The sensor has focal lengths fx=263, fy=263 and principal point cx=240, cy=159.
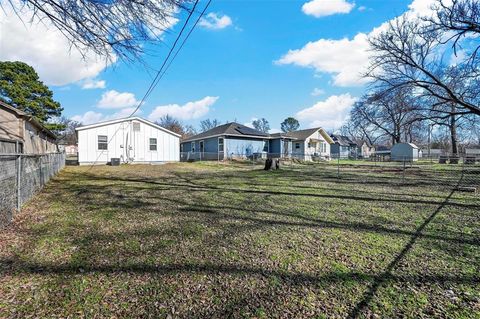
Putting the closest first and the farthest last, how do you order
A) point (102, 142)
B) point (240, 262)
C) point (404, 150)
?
point (240, 262) < point (102, 142) < point (404, 150)

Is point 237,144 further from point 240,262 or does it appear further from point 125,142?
point 240,262

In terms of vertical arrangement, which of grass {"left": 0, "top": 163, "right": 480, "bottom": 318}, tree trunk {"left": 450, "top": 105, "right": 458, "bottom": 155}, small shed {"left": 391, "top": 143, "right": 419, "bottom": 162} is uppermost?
tree trunk {"left": 450, "top": 105, "right": 458, "bottom": 155}

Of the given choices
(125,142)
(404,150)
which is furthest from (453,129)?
(125,142)

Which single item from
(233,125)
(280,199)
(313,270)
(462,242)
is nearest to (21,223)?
(313,270)

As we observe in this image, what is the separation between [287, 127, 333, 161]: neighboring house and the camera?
3299 cm

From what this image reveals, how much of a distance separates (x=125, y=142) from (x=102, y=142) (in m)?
1.71

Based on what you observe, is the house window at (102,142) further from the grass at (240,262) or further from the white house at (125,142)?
the grass at (240,262)

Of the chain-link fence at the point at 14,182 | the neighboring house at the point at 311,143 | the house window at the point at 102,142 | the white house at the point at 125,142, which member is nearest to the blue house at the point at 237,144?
the neighboring house at the point at 311,143

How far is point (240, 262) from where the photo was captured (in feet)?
10.5

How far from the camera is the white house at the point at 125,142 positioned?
2059 centimetres

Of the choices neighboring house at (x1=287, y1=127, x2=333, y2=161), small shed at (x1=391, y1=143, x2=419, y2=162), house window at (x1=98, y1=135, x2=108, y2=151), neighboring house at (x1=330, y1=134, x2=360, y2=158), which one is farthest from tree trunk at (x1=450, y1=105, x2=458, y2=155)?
house window at (x1=98, y1=135, x2=108, y2=151)

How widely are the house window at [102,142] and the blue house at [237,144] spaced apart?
892cm

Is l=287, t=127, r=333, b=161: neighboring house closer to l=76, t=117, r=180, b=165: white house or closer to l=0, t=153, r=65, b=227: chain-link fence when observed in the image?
l=76, t=117, r=180, b=165: white house

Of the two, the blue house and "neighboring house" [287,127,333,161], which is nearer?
the blue house
